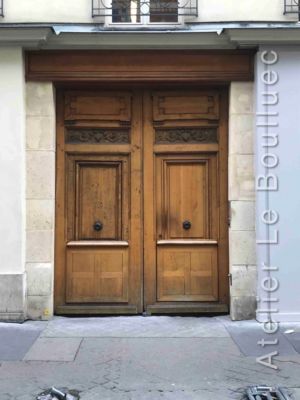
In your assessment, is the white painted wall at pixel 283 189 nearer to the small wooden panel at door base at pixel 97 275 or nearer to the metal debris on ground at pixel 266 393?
the small wooden panel at door base at pixel 97 275

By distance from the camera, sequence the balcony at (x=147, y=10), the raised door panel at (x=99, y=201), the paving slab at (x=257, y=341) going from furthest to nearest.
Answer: the raised door panel at (x=99, y=201), the balcony at (x=147, y=10), the paving slab at (x=257, y=341)

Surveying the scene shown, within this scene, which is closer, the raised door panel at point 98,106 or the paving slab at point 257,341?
the paving slab at point 257,341

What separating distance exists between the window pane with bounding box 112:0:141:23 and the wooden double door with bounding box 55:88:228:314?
0.98 metres

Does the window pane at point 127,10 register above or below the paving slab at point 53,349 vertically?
above

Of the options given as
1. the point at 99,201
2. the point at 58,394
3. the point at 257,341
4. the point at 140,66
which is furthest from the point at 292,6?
the point at 58,394

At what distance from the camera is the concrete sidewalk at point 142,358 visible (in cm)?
477

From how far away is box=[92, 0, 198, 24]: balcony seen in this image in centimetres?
730

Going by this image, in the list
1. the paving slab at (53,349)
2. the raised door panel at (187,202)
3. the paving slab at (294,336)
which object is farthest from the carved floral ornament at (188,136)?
the paving slab at (53,349)

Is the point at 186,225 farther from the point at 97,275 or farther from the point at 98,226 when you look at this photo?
the point at 97,275

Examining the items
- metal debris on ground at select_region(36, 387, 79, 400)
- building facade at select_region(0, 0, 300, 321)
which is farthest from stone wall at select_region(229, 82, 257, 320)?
metal debris on ground at select_region(36, 387, 79, 400)

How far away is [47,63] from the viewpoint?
7.12m

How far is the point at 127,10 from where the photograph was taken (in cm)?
741

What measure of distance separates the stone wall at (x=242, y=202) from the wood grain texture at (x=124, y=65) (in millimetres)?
485

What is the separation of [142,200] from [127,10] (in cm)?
259
